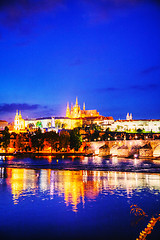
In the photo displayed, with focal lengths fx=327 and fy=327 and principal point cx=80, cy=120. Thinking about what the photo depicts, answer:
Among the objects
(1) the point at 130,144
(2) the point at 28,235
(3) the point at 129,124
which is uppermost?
(3) the point at 129,124

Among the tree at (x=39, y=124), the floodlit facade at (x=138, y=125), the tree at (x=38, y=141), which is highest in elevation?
the tree at (x=39, y=124)

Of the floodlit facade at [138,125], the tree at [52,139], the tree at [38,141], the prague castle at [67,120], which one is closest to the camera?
the tree at [52,139]

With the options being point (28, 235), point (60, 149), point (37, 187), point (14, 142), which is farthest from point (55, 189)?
point (14, 142)

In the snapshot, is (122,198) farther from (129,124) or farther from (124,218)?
(129,124)

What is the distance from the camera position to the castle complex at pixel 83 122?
145875mm

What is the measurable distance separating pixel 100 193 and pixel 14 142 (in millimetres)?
80482

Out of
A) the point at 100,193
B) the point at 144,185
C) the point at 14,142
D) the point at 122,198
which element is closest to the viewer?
the point at 122,198

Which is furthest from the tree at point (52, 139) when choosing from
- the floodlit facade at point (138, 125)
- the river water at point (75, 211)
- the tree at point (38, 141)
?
the floodlit facade at point (138, 125)

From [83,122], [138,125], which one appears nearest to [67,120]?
[83,122]

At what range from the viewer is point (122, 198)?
16.7m

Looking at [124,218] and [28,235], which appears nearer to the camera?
[28,235]

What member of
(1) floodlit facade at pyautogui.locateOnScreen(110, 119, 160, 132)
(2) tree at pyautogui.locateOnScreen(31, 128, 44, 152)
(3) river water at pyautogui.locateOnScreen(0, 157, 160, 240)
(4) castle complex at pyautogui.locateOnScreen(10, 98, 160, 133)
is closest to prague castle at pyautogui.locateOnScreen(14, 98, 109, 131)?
(4) castle complex at pyautogui.locateOnScreen(10, 98, 160, 133)

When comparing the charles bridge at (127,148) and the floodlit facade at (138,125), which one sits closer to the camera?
the charles bridge at (127,148)

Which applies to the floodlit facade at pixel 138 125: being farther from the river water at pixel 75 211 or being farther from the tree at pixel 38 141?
the river water at pixel 75 211
